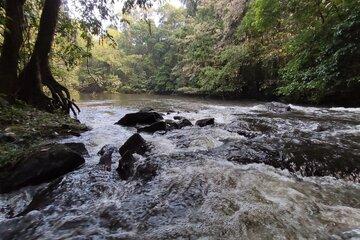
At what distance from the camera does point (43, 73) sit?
9.68 meters

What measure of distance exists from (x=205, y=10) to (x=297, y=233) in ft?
92.8

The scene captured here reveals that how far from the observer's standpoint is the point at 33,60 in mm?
8805

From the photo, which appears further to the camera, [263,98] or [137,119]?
[263,98]

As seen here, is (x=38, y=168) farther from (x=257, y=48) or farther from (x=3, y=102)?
(x=257, y=48)

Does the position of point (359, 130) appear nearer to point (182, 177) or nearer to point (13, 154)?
point (182, 177)

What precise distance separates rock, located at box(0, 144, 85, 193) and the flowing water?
0.15 meters

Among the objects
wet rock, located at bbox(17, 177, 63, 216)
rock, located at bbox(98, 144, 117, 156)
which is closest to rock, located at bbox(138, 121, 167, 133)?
rock, located at bbox(98, 144, 117, 156)

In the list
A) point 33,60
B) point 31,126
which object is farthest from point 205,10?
point 31,126

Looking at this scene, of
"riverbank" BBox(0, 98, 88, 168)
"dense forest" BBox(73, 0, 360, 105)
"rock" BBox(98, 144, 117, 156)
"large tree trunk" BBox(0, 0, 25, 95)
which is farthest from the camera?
"dense forest" BBox(73, 0, 360, 105)

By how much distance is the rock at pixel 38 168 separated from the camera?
4328 mm

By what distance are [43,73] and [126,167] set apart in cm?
612

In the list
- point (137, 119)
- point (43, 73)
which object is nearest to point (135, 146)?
point (137, 119)

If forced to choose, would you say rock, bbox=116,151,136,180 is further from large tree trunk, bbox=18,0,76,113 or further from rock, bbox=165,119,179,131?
large tree trunk, bbox=18,0,76,113

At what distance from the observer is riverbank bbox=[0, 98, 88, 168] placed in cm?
544
